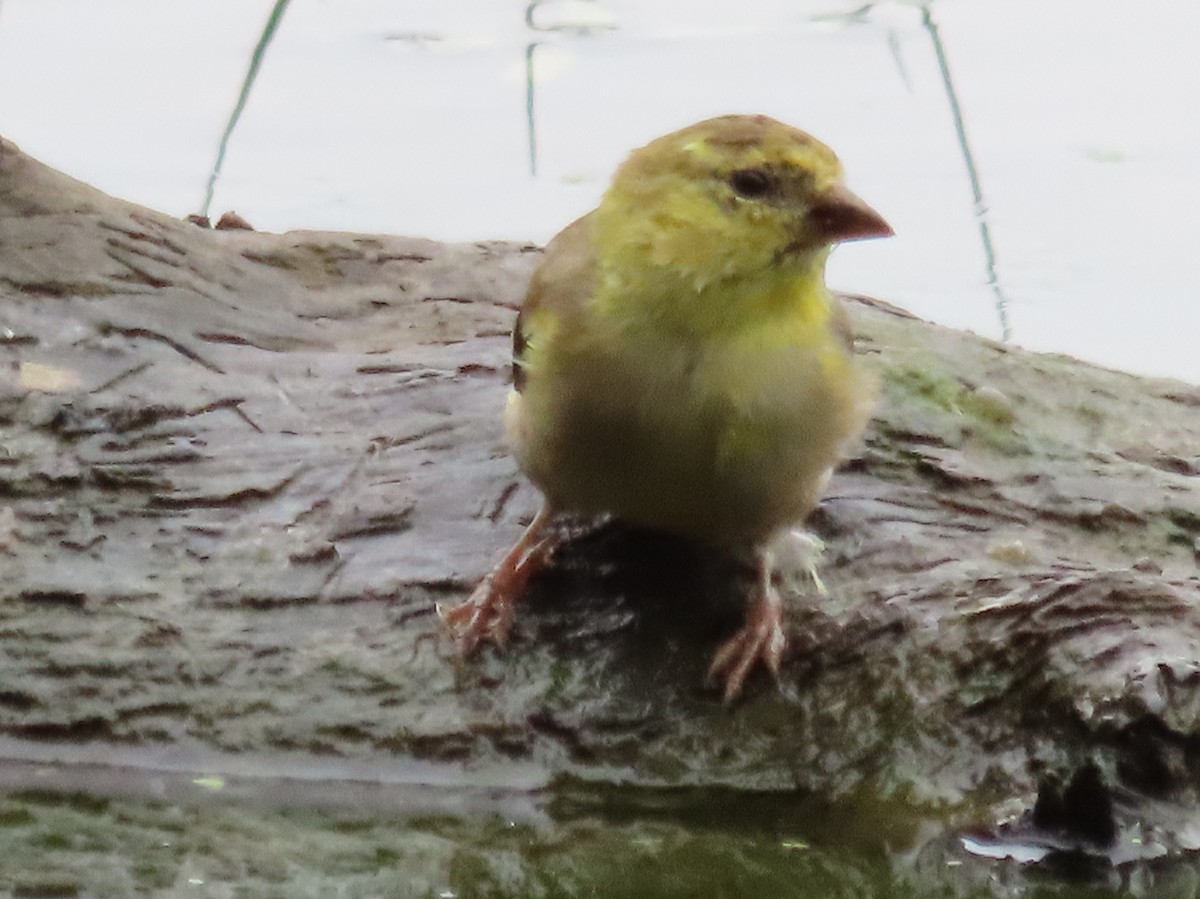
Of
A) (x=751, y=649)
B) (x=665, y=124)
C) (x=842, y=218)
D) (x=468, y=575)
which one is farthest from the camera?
(x=665, y=124)

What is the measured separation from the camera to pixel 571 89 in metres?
7.62

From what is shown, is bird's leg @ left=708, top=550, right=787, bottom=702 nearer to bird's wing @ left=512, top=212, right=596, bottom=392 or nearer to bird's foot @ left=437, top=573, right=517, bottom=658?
bird's foot @ left=437, top=573, right=517, bottom=658

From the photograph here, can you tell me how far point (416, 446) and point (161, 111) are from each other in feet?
13.2

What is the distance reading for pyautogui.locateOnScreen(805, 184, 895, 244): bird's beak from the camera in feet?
9.07

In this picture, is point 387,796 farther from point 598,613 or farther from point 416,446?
point 416,446

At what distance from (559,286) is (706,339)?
0.36 metres

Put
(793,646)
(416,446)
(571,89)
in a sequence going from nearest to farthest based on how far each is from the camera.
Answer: (793,646), (416,446), (571,89)

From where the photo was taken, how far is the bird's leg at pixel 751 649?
3.17m

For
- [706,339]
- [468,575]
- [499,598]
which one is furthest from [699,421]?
[468,575]

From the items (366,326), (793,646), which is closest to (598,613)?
(793,646)

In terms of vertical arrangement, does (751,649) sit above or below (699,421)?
below

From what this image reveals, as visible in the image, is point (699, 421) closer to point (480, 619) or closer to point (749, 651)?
A: point (749, 651)

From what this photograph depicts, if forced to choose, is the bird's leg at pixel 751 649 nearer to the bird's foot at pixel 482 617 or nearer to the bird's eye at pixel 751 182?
the bird's foot at pixel 482 617

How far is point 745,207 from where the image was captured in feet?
9.18
